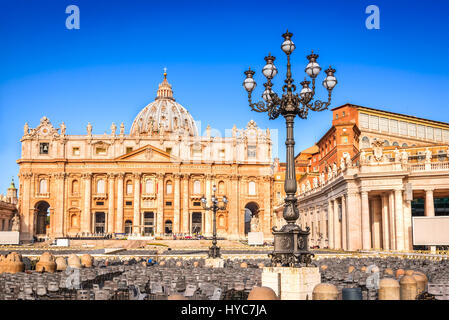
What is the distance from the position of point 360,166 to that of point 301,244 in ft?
86.1

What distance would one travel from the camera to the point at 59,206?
90.4 metres

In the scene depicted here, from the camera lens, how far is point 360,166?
130 ft

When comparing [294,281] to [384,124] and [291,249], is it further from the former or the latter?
[384,124]

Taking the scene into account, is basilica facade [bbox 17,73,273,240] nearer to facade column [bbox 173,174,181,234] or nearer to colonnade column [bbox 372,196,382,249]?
facade column [bbox 173,174,181,234]

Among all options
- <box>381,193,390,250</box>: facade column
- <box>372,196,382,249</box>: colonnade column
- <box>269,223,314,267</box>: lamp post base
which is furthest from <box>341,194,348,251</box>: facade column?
<box>269,223,314,267</box>: lamp post base

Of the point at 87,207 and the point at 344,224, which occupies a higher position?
the point at 87,207

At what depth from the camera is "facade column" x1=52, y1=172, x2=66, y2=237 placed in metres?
90.0

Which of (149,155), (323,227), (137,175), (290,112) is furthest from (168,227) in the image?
(290,112)

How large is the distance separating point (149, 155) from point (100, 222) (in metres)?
15.6

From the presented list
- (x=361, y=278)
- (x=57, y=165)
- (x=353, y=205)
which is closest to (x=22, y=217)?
(x=57, y=165)

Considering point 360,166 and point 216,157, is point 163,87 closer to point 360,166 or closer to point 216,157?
point 216,157

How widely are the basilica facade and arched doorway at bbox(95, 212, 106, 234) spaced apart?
182 millimetres

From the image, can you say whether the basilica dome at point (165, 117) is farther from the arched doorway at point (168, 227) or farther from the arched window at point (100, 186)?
the arched doorway at point (168, 227)
